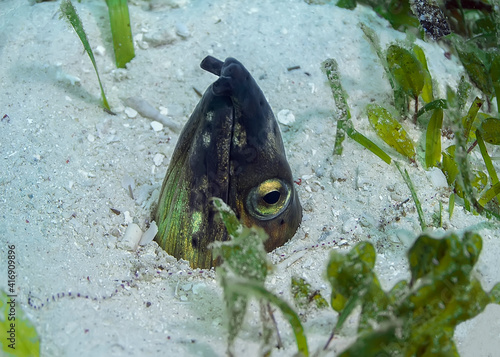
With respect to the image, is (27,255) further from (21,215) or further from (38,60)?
(38,60)

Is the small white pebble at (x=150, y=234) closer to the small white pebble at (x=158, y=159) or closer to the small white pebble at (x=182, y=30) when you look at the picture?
the small white pebble at (x=158, y=159)

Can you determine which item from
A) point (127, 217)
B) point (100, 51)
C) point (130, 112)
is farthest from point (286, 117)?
point (100, 51)

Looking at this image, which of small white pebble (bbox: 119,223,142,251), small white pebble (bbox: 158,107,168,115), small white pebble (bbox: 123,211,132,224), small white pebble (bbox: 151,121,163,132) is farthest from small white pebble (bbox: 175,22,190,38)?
small white pebble (bbox: 119,223,142,251)

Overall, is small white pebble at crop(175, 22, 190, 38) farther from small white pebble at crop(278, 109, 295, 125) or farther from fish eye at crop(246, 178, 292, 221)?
fish eye at crop(246, 178, 292, 221)

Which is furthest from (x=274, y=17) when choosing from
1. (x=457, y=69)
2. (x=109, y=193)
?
(x=109, y=193)

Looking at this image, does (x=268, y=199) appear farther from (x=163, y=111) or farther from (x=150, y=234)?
(x=163, y=111)
